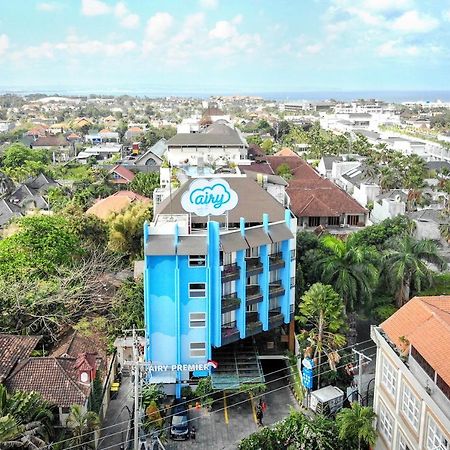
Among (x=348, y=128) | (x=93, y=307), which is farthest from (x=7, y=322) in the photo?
(x=348, y=128)

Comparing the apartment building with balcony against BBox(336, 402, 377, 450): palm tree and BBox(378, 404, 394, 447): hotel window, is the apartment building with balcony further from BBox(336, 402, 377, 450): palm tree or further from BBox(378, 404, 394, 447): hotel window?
BBox(336, 402, 377, 450): palm tree

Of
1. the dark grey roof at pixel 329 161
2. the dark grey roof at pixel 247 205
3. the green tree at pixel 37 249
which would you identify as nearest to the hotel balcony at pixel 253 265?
the dark grey roof at pixel 247 205

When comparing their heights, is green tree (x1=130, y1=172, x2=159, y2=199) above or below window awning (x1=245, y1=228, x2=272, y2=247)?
below

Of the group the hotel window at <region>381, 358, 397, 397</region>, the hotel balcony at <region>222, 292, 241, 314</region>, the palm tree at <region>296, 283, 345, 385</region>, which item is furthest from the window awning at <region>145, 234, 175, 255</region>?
the hotel window at <region>381, 358, 397, 397</region>

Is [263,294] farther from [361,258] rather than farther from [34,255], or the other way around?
[34,255]

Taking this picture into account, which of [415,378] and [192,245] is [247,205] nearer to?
[192,245]

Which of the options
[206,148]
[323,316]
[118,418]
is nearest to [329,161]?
[206,148]

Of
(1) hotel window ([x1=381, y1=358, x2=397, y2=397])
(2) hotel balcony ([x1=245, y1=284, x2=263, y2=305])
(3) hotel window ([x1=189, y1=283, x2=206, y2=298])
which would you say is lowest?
(1) hotel window ([x1=381, y1=358, x2=397, y2=397])
